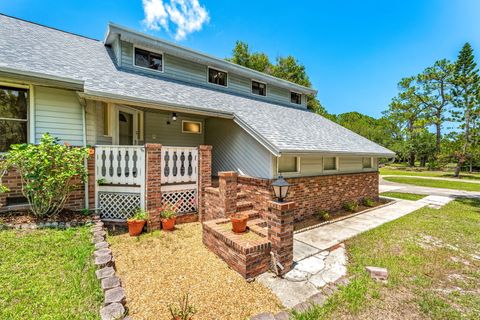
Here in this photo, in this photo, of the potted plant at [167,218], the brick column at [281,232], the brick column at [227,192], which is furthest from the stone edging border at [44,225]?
the brick column at [281,232]

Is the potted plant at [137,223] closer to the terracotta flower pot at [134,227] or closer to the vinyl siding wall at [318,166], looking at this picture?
the terracotta flower pot at [134,227]

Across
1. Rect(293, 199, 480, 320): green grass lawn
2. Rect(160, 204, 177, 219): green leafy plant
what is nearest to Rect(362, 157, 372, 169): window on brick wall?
Rect(293, 199, 480, 320): green grass lawn

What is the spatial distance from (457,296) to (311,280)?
243 cm

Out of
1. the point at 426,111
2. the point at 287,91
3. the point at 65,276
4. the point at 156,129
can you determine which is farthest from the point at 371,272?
the point at 426,111

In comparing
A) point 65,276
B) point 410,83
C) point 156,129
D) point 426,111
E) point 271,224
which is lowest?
point 65,276

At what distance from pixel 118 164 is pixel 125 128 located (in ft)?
9.07

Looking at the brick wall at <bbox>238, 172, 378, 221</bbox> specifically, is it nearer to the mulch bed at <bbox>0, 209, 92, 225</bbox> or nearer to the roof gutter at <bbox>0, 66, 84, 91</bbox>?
the mulch bed at <bbox>0, 209, 92, 225</bbox>

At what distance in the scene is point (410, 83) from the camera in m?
36.7

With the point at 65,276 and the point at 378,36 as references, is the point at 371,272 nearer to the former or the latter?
the point at 65,276

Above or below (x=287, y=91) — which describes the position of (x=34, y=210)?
below

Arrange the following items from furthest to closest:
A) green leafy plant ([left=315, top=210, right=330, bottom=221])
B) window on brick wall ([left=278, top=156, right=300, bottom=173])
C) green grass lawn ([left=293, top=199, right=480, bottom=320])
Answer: green leafy plant ([left=315, top=210, right=330, bottom=221])
window on brick wall ([left=278, top=156, right=300, bottom=173])
green grass lawn ([left=293, top=199, right=480, bottom=320])

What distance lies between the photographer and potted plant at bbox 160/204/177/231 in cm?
616

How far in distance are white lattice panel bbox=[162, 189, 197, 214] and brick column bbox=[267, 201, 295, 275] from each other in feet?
11.7

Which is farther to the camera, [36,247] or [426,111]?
[426,111]
